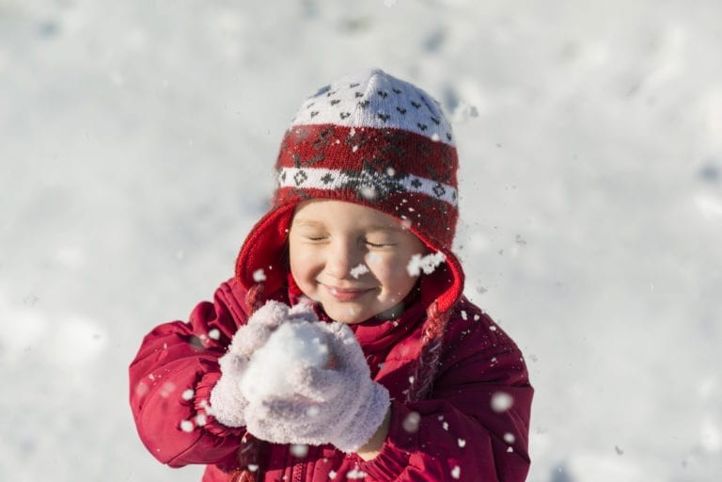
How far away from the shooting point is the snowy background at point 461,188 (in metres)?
2.63

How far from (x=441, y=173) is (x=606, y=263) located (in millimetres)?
1333

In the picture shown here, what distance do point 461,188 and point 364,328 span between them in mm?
1364

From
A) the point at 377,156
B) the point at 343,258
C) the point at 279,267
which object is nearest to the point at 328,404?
the point at 343,258

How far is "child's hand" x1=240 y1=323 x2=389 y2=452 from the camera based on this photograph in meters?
1.38

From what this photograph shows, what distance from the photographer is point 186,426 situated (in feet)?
5.75

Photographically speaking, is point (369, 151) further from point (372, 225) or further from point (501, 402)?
point (501, 402)

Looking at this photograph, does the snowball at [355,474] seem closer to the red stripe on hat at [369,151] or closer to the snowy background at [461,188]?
the red stripe on hat at [369,151]

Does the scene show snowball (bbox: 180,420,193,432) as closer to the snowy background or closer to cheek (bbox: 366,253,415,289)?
cheek (bbox: 366,253,415,289)

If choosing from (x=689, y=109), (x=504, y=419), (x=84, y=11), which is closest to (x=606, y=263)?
(x=689, y=109)

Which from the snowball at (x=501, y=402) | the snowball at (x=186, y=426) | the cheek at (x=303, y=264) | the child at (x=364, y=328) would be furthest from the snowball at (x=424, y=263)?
the snowball at (x=186, y=426)

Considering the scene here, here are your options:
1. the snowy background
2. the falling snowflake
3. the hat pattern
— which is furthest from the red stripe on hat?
the snowy background

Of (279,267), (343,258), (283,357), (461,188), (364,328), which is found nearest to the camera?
(283,357)

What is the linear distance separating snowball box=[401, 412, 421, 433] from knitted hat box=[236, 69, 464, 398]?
8.1 inches

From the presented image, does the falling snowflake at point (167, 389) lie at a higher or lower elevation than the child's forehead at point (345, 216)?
lower
